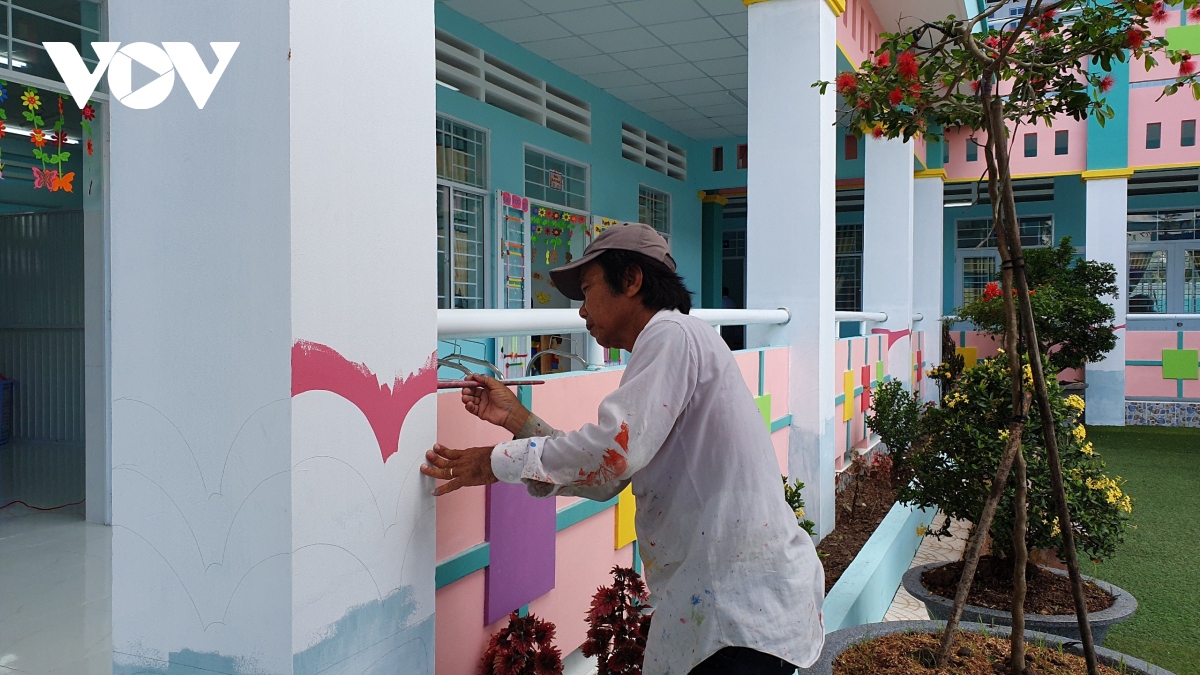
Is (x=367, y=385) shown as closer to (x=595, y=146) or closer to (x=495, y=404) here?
(x=495, y=404)

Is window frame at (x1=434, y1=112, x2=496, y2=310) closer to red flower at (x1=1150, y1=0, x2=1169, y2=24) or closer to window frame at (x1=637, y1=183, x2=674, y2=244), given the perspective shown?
window frame at (x1=637, y1=183, x2=674, y2=244)

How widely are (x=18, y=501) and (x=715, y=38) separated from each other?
6.40 metres

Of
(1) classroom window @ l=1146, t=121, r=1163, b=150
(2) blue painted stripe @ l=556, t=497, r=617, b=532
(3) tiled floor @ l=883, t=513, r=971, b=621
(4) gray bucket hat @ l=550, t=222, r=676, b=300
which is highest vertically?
(1) classroom window @ l=1146, t=121, r=1163, b=150

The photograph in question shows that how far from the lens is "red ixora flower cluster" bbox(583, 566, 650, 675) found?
2.17 m

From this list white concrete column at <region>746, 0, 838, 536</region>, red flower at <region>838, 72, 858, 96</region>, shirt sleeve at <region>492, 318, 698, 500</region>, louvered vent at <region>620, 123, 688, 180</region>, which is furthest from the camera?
louvered vent at <region>620, 123, 688, 180</region>

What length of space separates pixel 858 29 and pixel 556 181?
3.34 m

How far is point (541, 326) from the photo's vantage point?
250 centimetres

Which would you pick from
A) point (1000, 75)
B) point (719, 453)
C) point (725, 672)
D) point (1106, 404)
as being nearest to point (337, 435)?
point (719, 453)

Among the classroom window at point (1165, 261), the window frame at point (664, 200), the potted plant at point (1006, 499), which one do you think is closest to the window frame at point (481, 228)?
the window frame at point (664, 200)

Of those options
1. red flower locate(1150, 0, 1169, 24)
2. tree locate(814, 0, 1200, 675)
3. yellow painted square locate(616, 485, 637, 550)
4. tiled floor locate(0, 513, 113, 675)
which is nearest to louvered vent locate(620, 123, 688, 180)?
tiled floor locate(0, 513, 113, 675)

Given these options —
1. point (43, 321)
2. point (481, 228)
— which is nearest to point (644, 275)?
point (481, 228)

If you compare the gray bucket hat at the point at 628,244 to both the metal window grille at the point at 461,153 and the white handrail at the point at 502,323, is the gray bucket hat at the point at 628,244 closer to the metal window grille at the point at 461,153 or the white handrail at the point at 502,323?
the white handrail at the point at 502,323

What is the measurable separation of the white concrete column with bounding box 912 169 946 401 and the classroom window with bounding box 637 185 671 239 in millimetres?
3126

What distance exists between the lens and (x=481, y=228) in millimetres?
7992
